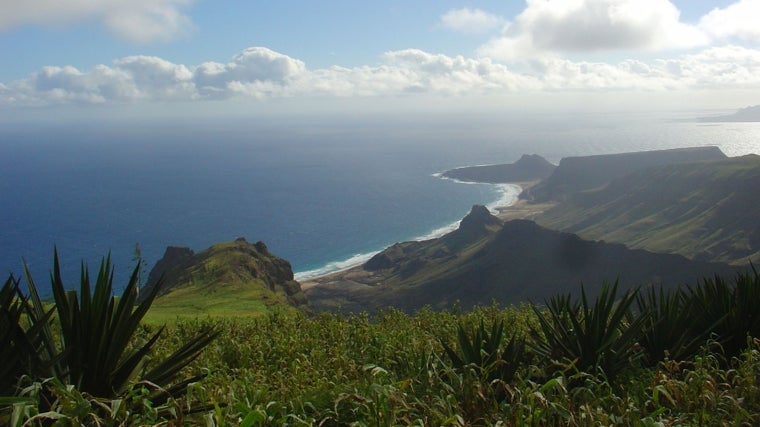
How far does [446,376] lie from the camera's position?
24.7 feet

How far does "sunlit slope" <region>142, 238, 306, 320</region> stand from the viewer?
144ft

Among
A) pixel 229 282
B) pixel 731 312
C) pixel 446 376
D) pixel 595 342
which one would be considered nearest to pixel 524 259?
pixel 229 282

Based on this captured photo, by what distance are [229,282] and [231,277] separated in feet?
5.99

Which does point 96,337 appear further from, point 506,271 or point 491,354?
point 506,271

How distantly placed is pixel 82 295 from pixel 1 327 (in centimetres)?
73

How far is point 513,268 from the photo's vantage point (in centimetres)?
10344

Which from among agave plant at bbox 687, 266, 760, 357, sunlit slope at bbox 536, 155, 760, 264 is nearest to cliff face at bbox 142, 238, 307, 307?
agave plant at bbox 687, 266, 760, 357

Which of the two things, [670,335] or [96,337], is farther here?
[670,335]

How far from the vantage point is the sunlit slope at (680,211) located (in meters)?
110

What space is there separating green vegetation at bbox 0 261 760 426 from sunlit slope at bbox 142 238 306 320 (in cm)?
2945

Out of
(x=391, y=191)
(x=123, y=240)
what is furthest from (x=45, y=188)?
(x=391, y=191)

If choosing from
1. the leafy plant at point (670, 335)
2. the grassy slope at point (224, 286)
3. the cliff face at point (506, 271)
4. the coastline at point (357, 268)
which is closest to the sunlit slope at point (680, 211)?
the coastline at point (357, 268)

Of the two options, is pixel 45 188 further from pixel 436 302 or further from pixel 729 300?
pixel 729 300

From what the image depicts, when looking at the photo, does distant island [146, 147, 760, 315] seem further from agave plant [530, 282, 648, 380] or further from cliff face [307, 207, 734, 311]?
agave plant [530, 282, 648, 380]
